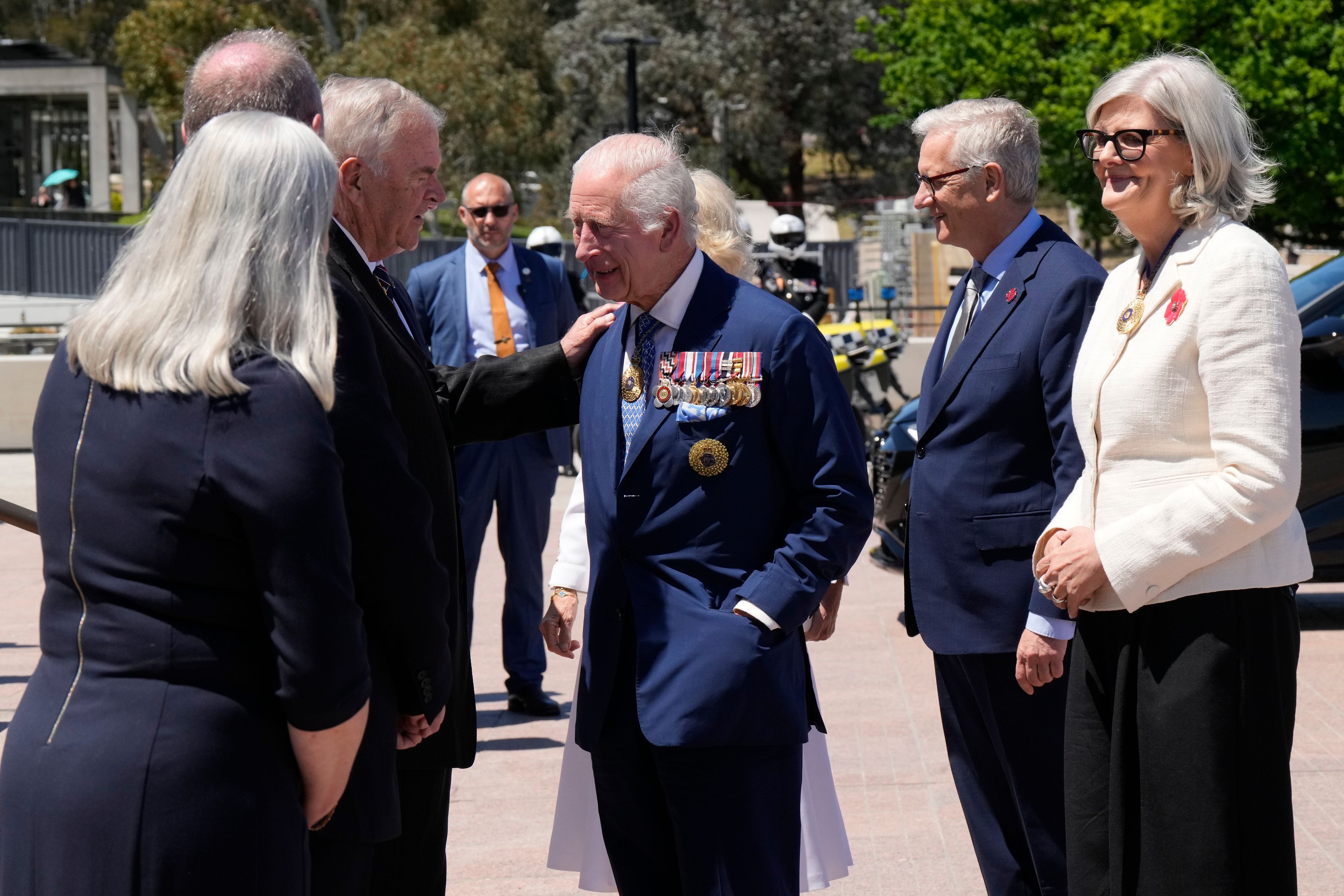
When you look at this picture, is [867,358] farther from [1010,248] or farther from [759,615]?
[759,615]

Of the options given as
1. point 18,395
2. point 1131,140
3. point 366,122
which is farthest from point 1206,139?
point 18,395

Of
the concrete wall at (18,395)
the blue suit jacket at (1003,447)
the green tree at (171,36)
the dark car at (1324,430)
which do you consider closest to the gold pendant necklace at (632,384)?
the blue suit jacket at (1003,447)

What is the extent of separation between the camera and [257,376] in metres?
2.08

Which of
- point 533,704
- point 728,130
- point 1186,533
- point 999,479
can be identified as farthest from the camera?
point 728,130

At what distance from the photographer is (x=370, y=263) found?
3066mm

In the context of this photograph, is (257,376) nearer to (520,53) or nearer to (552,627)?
(552,627)

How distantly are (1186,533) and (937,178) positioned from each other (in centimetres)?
122

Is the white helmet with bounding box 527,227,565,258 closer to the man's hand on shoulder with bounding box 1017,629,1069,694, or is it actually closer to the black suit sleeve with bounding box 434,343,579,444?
the black suit sleeve with bounding box 434,343,579,444

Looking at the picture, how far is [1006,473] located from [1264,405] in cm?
82

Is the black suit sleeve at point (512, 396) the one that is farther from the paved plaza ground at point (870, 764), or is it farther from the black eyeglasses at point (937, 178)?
the paved plaza ground at point (870, 764)

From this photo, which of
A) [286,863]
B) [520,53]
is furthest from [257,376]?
[520,53]

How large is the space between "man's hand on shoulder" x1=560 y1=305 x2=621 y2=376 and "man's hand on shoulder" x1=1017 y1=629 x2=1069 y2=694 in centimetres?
118

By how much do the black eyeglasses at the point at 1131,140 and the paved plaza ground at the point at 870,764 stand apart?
2.18 m

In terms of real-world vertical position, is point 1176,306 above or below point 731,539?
above
